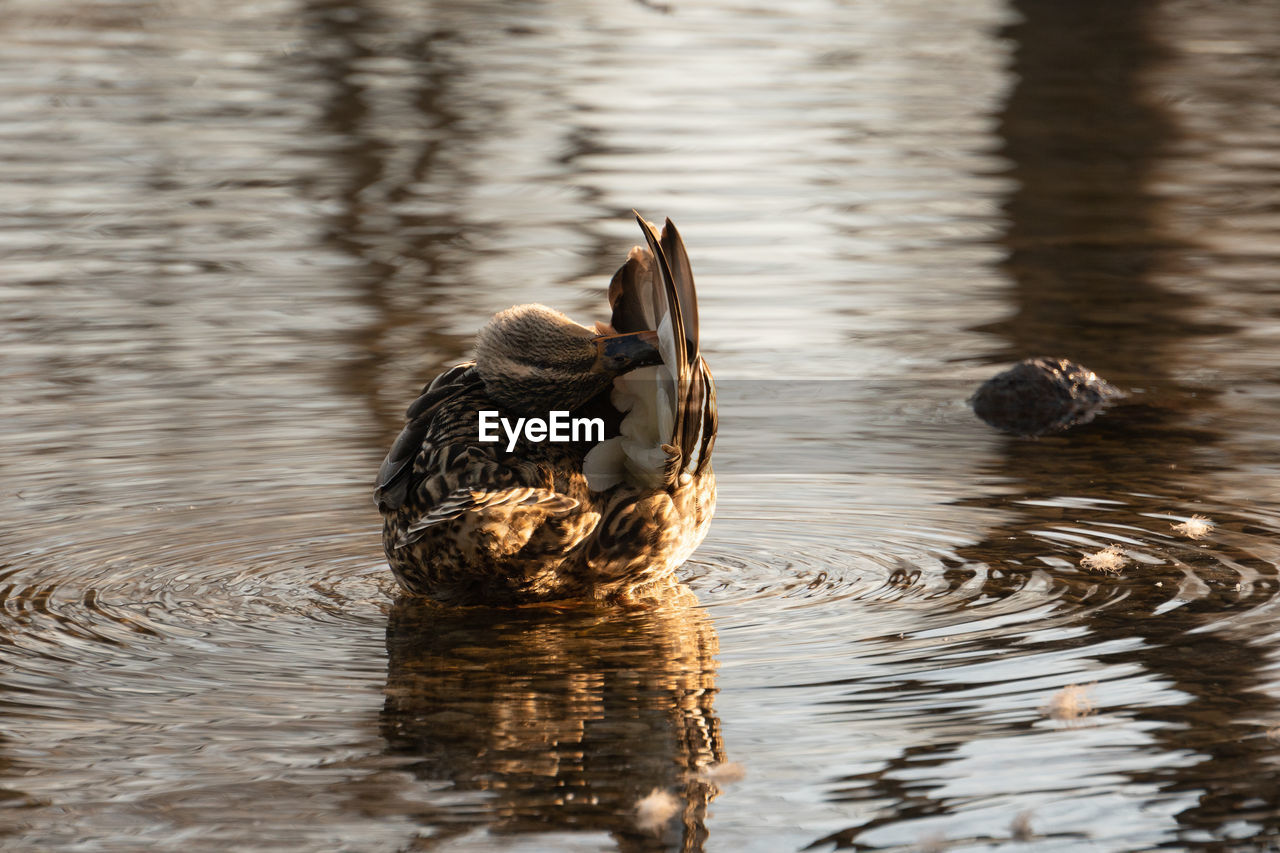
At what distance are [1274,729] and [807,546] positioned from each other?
196 cm

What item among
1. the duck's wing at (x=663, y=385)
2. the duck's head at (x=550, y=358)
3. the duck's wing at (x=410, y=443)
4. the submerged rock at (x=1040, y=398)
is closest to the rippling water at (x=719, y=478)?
the submerged rock at (x=1040, y=398)

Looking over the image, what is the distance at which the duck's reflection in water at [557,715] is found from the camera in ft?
13.1

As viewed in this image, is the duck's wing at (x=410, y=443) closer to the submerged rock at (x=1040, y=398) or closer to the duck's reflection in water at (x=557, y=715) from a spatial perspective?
the duck's reflection in water at (x=557, y=715)

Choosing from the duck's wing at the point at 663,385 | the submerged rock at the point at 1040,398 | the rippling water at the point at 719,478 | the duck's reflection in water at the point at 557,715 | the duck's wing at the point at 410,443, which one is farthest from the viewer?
the submerged rock at the point at 1040,398

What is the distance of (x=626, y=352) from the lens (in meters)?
5.17

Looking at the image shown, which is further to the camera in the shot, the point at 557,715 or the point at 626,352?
the point at 626,352

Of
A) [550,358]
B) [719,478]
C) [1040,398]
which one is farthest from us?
[1040,398]

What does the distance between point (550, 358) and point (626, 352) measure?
220 millimetres

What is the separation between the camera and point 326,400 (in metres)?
8.27

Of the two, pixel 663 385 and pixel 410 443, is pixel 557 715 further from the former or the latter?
pixel 410 443

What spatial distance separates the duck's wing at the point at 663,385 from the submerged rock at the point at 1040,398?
2.82 metres

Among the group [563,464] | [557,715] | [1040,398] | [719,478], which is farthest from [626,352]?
[1040,398]

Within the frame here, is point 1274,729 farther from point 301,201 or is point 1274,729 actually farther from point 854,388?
point 301,201

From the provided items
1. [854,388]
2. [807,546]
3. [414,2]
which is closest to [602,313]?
[854,388]
